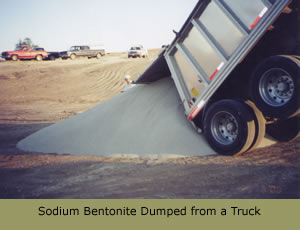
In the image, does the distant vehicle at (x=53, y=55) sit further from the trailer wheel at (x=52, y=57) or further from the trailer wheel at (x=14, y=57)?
the trailer wheel at (x=14, y=57)

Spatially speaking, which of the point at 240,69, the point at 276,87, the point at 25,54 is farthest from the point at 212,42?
the point at 25,54

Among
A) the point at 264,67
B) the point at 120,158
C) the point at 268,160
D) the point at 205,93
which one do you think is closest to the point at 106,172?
the point at 120,158

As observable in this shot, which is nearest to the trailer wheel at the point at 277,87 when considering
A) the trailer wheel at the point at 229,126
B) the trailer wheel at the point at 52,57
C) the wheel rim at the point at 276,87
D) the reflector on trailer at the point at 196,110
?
the wheel rim at the point at 276,87

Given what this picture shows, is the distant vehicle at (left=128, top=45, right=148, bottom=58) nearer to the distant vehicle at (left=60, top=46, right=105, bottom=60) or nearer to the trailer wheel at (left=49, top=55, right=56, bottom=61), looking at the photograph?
the distant vehicle at (left=60, top=46, right=105, bottom=60)

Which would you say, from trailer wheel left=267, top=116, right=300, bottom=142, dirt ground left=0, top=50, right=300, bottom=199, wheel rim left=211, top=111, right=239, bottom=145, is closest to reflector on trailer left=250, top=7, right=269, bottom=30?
wheel rim left=211, top=111, right=239, bottom=145

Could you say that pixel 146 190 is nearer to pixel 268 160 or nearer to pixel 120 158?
Result: pixel 120 158

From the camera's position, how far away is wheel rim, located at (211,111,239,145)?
528cm

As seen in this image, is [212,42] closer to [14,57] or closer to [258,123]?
[258,123]

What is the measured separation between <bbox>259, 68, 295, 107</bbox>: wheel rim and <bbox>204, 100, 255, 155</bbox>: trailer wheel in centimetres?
39

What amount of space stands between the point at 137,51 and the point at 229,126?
28464mm

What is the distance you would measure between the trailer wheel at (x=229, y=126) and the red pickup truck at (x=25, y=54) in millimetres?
27873

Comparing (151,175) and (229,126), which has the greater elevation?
(229,126)

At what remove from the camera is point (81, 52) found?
3186 cm
